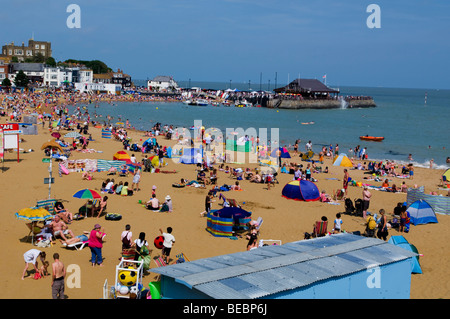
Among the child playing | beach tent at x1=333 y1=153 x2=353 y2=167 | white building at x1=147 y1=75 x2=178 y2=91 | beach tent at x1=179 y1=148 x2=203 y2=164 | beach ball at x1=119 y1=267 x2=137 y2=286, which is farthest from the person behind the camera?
white building at x1=147 y1=75 x2=178 y2=91

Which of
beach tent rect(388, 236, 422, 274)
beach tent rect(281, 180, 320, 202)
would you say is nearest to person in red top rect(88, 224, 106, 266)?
beach tent rect(388, 236, 422, 274)

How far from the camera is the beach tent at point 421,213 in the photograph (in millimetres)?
13938

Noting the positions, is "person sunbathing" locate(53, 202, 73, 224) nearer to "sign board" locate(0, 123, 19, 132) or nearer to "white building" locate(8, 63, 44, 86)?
"sign board" locate(0, 123, 19, 132)

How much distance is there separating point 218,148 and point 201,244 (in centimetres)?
1580

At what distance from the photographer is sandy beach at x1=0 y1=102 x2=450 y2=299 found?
29.4ft

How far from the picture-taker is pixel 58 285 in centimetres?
743

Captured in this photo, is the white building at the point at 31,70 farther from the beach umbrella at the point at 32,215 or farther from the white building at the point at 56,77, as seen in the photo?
the beach umbrella at the point at 32,215

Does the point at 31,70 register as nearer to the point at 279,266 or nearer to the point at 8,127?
the point at 8,127

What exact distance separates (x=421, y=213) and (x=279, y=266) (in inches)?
353

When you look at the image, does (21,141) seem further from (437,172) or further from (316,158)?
(437,172)

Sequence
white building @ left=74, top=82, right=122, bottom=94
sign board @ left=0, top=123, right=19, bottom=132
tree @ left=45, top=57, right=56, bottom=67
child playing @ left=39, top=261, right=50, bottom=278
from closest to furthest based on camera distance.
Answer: child playing @ left=39, top=261, right=50, bottom=278 → sign board @ left=0, top=123, right=19, bottom=132 → white building @ left=74, top=82, right=122, bottom=94 → tree @ left=45, top=57, right=56, bottom=67

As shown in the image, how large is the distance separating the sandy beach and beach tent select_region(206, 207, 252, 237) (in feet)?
0.80

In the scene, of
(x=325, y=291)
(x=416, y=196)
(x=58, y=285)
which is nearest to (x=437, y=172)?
(x=416, y=196)

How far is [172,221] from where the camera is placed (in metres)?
12.8
